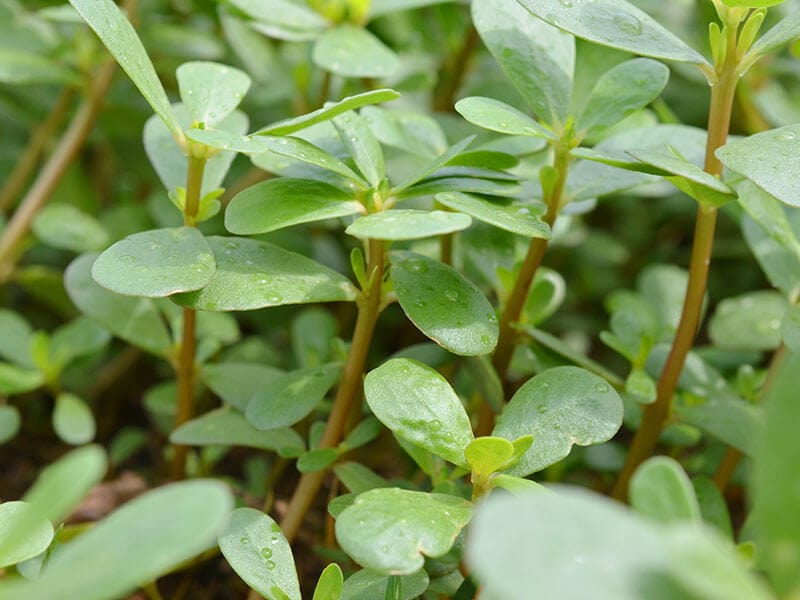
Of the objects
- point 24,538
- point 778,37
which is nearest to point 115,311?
point 24,538

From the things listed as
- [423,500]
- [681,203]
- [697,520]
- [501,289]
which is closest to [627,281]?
[681,203]

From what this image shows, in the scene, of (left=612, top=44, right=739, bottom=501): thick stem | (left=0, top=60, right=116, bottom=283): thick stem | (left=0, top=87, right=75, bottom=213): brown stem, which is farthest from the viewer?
(left=0, top=87, right=75, bottom=213): brown stem

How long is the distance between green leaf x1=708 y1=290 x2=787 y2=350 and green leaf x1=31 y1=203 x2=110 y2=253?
858 mm

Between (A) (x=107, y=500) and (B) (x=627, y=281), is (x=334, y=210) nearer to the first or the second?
(A) (x=107, y=500)

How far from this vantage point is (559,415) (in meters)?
0.75

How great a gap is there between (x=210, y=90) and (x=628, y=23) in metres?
0.40

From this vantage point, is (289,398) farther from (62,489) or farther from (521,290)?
(62,489)

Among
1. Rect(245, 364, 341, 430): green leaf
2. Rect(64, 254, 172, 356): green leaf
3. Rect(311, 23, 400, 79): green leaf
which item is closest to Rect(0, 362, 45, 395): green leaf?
Rect(64, 254, 172, 356): green leaf

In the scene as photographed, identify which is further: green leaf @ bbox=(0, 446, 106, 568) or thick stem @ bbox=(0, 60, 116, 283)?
thick stem @ bbox=(0, 60, 116, 283)

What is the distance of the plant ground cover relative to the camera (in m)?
0.44

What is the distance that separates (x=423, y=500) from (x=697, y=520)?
0.85ft

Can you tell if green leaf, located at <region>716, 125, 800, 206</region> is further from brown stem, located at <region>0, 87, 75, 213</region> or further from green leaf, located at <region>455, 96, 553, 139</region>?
brown stem, located at <region>0, 87, 75, 213</region>

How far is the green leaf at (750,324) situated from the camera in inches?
44.1

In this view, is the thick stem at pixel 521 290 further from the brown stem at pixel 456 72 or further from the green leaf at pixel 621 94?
the brown stem at pixel 456 72
